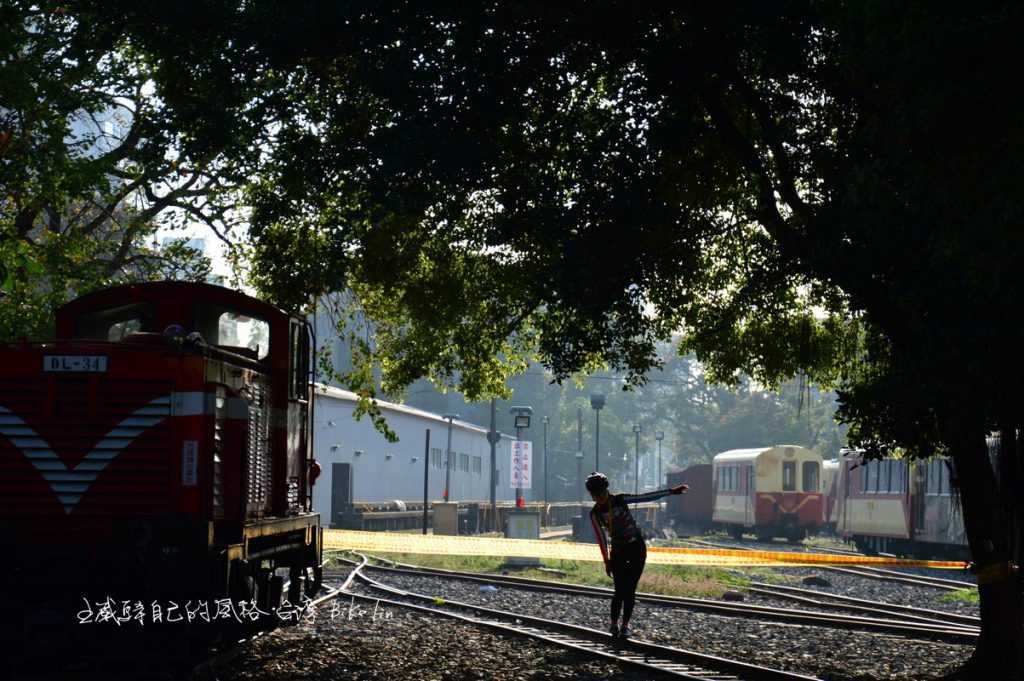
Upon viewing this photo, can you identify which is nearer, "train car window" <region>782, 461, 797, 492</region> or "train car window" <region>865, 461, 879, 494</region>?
"train car window" <region>865, 461, 879, 494</region>

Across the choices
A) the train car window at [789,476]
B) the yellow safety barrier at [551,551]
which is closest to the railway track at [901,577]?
the yellow safety barrier at [551,551]

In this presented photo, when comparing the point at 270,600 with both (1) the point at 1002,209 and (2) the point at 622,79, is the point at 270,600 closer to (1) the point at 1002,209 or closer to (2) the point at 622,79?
(2) the point at 622,79

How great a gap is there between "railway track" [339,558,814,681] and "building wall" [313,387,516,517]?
2000 cm

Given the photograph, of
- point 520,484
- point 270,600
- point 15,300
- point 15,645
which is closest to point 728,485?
point 520,484

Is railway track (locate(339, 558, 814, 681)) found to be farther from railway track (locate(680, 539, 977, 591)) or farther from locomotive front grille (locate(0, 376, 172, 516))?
railway track (locate(680, 539, 977, 591))

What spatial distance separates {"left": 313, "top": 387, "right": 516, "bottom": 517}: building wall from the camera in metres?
47.8

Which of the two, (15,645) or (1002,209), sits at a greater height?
(1002,209)

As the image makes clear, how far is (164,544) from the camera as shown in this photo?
994 cm

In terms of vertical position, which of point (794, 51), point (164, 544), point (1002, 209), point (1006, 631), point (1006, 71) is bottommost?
point (1006, 631)

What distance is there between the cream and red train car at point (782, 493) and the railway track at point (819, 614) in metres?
26.0

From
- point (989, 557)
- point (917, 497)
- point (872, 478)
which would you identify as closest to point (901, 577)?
point (917, 497)

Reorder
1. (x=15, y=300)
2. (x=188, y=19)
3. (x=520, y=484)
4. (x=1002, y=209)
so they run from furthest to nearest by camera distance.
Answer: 1. (x=520, y=484)
2. (x=15, y=300)
3. (x=188, y=19)
4. (x=1002, y=209)

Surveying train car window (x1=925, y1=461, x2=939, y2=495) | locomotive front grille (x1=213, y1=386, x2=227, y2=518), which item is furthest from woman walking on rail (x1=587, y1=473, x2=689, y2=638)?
train car window (x1=925, y1=461, x2=939, y2=495)

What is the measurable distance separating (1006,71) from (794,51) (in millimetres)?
4260
